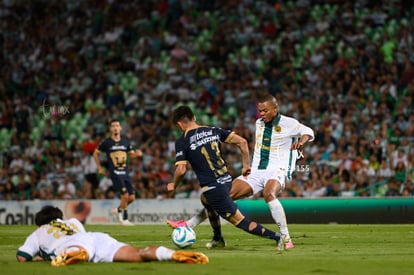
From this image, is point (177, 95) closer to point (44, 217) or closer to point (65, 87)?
point (65, 87)

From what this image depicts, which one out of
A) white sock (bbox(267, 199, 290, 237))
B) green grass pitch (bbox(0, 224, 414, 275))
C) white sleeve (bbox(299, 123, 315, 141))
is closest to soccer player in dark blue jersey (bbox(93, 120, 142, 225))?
green grass pitch (bbox(0, 224, 414, 275))

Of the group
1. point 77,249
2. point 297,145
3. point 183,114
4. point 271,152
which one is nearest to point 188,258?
point 77,249

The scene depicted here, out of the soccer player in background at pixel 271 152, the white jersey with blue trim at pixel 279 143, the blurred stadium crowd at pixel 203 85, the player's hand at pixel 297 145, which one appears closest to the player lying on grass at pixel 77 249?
the soccer player in background at pixel 271 152

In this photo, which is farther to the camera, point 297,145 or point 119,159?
point 119,159

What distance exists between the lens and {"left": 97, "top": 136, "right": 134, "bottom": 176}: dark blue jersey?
24.0m

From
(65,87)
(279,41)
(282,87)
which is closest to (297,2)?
(279,41)

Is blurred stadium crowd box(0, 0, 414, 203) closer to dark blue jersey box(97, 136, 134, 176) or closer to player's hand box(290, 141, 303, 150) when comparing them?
dark blue jersey box(97, 136, 134, 176)

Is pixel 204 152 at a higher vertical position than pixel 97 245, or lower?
higher

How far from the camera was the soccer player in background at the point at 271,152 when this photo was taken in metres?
14.8

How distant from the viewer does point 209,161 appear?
13.4m

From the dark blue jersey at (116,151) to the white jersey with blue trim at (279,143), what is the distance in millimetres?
9219

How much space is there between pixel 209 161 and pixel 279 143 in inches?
89.2

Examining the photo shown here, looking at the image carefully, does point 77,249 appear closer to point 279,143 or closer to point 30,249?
point 30,249

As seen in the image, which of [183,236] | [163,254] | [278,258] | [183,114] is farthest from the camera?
[183,114]
